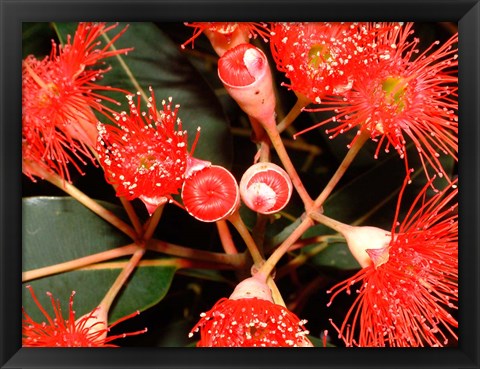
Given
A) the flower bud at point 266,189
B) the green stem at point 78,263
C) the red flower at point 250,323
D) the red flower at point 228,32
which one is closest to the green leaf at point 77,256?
the green stem at point 78,263

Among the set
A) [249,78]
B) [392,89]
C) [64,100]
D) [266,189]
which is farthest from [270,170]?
[64,100]

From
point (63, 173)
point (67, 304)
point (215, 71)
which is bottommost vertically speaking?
point (67, 304)

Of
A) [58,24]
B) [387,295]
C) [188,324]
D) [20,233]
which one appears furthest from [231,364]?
[58,24]

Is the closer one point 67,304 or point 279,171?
point 279,171

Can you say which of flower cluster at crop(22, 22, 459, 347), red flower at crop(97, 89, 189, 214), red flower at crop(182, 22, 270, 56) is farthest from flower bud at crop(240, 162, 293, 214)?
red flower at crop(182, 22, 270, 56)

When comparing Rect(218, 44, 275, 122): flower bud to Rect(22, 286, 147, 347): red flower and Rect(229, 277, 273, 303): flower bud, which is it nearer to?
Rect(229, 277, 273, 303): flower bud

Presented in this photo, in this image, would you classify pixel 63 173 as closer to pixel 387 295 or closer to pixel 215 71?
pixel 215 71
